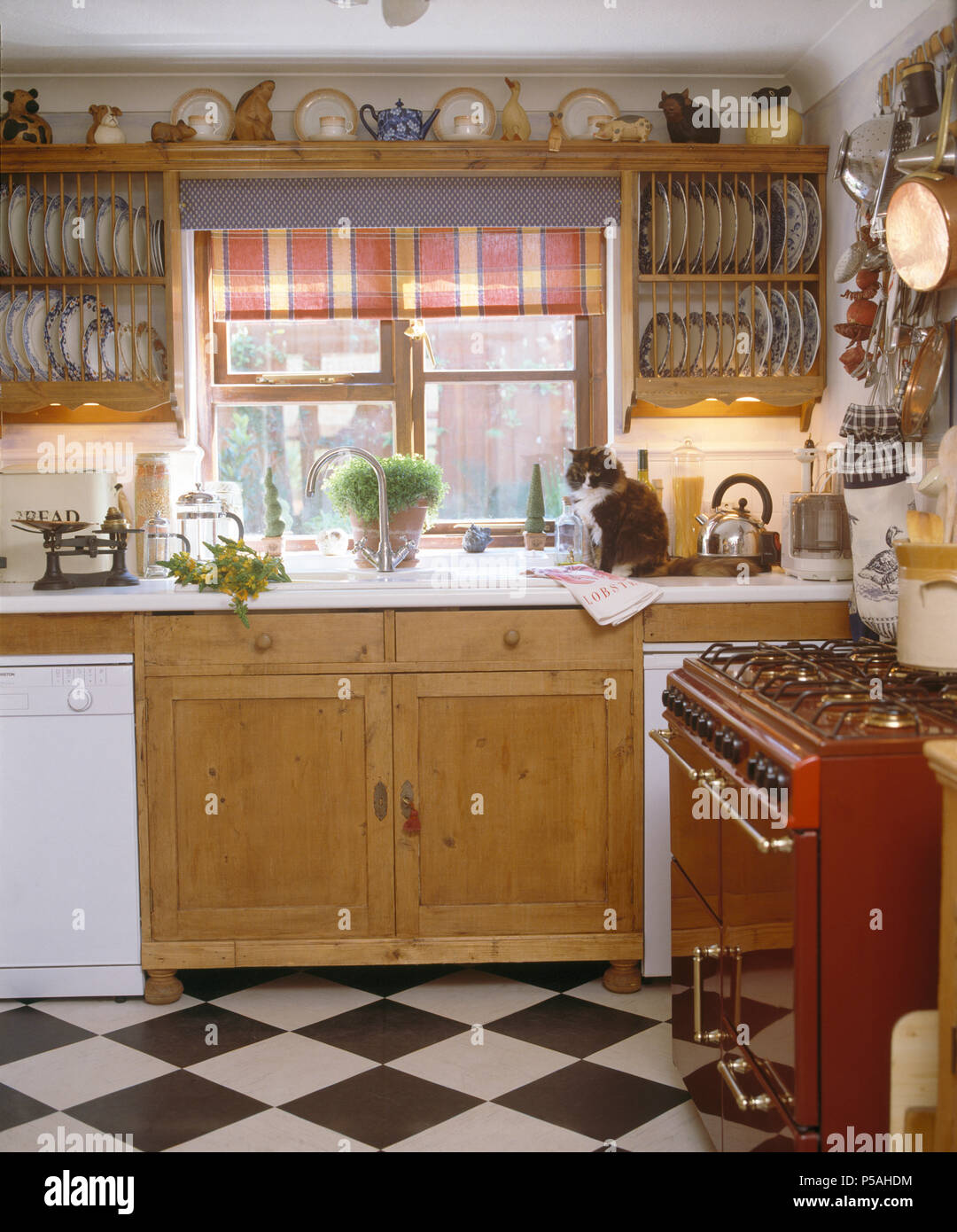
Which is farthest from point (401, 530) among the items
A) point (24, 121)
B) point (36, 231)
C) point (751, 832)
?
point (751, 832)

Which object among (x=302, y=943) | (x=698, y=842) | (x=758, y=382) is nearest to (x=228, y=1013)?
(x=302, y=943)

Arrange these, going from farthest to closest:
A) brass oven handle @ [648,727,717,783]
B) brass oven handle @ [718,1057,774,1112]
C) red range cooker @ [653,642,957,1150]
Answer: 1. brass oven handle @ [648,727,717,783]
2. brass oven handle @ [718,1057,774,1112]
3. red range cooker @ [653,642,957,1150]

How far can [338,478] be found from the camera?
3.35m

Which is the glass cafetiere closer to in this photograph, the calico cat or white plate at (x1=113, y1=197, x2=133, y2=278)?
white plate at (x1=113, y1=197, x2=133, y2=278)

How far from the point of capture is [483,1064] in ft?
7.77

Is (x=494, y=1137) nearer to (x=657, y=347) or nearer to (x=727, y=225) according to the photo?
(x=657, y=347)

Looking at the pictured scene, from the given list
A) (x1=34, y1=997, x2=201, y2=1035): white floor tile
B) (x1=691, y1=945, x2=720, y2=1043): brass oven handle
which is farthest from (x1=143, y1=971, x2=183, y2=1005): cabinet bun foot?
(x1=691, y1=945, x2=720, y2=1043): brass oven handle

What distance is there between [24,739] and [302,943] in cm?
83

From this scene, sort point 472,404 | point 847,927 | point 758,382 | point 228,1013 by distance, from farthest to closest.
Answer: point 472,404 → point 758,382 → point 228,1013 → point 847,927

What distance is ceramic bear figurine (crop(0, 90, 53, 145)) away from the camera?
10.5ft

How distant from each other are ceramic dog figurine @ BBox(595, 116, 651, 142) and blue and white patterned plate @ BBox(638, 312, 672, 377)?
1.66 feet

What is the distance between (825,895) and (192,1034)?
5.48 ft

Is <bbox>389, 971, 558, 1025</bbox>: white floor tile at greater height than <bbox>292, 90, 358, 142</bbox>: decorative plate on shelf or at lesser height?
lesser
